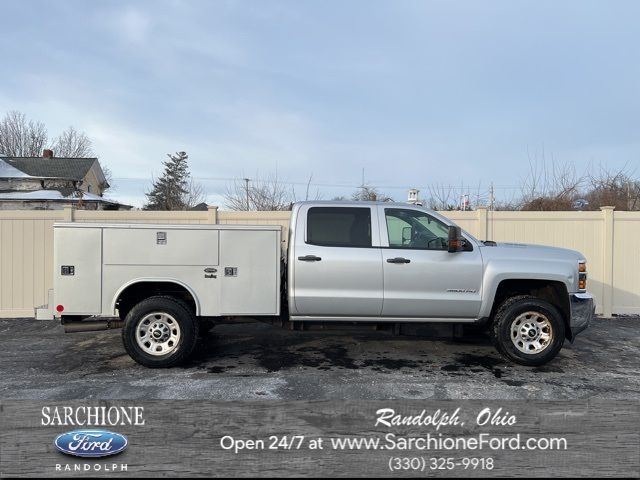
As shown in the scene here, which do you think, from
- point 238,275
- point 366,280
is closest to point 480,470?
point 366,280

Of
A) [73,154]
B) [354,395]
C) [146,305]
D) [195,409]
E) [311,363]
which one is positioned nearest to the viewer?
[195,409]

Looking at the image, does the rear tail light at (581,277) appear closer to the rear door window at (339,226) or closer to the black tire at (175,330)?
the rear door window at (339,226)

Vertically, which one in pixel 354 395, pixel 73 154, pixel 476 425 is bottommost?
pixel 354 395

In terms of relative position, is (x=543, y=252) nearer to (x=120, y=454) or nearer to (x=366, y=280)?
(x=366, y=280)

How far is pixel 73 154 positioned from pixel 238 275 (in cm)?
5051

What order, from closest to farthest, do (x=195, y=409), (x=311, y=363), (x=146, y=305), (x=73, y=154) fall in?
(x=195, y=409) < (x=146, y=305) < (x=311, y=363) < (x=73, y=154)

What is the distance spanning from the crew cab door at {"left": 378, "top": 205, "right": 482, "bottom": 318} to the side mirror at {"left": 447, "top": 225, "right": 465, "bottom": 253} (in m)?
0.09

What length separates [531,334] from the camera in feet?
17.6

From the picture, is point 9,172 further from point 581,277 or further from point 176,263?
point 581,277

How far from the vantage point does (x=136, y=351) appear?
520 cm

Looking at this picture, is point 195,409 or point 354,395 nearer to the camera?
point 195,409

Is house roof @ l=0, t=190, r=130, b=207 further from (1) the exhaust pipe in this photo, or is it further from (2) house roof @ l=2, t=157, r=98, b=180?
(1) the exhaust pipe

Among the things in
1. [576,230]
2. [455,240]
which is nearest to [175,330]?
[455,240]

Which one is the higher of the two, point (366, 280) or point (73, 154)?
point (73, 154)
